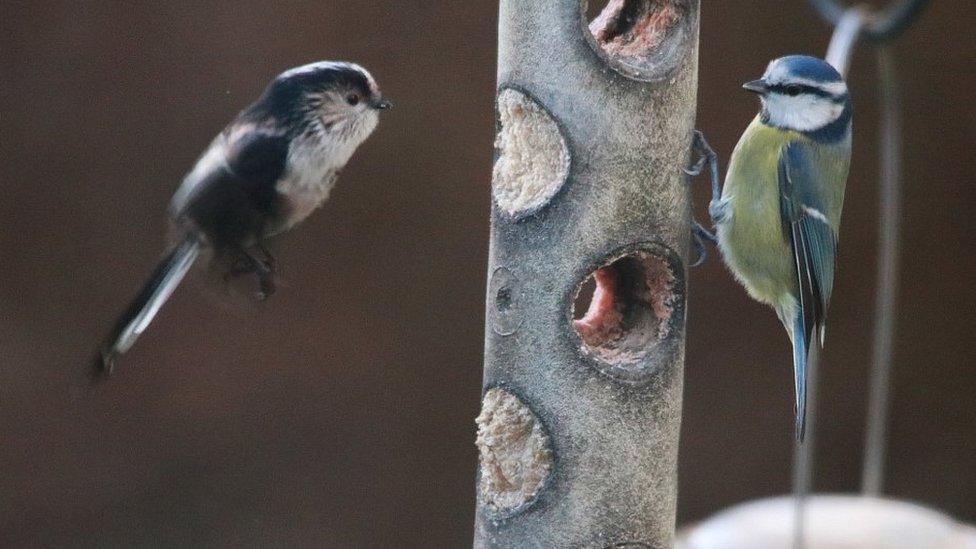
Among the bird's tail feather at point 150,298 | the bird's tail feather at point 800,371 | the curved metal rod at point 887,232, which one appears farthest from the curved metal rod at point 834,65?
the bird's tail feather at point 150,298

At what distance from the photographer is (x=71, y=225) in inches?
132

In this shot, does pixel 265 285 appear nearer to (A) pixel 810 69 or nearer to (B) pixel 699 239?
(B) pixel 699 239

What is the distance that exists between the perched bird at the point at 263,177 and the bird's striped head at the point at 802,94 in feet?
1.72

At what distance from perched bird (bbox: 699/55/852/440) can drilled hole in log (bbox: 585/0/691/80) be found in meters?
0.17

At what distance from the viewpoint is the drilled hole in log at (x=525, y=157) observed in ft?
5.40

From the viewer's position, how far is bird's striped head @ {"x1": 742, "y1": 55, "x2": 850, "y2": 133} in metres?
1.70

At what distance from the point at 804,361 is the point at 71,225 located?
214cm

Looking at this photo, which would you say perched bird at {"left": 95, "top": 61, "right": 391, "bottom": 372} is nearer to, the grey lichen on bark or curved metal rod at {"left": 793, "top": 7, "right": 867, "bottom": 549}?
the grey lichen on bark

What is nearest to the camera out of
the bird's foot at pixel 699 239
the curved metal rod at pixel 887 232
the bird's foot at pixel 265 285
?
the bird's foot at pixel 265 285

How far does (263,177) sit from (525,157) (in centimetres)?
38

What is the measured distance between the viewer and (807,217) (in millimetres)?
1855

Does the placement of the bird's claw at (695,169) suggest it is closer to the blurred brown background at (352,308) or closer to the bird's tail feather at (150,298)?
the bird's tail feather at (150,298)

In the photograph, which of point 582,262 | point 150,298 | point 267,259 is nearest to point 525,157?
point 582,262

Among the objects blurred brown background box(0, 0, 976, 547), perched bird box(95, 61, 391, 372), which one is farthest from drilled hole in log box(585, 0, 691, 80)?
blurred brown background box(0, 0, 976, 547)
